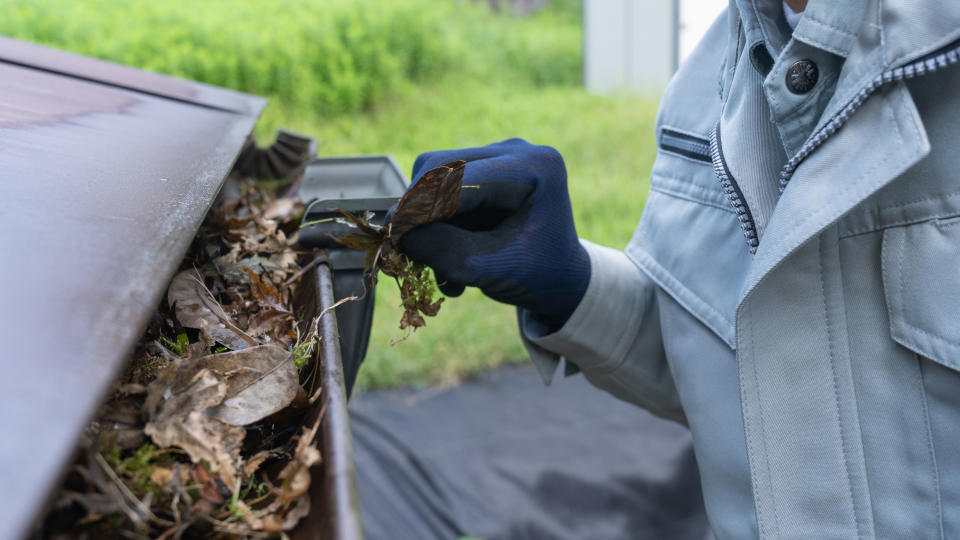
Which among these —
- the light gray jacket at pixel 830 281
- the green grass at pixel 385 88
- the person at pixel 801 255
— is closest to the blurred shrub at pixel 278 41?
the green grass at pixel 385 88

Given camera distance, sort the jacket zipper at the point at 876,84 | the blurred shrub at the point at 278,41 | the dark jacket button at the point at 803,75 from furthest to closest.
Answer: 1. the blurred shrub at the point at 278,41
2. the dark jacket button at the point at 803,75
3. the jacket zipper at the point at 876,84

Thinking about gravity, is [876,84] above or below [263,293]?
above

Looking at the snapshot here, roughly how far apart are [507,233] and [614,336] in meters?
0.35

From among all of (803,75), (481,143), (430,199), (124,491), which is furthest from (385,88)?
(124,491)

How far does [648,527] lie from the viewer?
307 cm

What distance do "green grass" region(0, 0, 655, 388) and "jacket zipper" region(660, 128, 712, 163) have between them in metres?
2.97

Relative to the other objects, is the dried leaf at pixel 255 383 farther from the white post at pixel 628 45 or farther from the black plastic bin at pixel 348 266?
the white post at pixel 628 45

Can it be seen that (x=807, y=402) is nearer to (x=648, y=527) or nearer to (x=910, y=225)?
(x=910, y=225)

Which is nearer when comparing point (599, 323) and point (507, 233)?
point (507, 233)

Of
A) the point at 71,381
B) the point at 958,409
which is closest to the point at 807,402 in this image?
the point at 958,409

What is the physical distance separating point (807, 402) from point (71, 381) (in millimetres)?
946

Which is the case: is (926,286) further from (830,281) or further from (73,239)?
(73,239)

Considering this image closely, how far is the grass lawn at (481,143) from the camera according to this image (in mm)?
4246

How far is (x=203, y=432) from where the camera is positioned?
71cm
